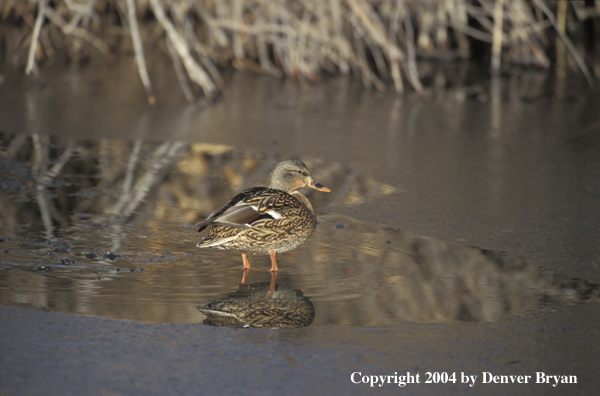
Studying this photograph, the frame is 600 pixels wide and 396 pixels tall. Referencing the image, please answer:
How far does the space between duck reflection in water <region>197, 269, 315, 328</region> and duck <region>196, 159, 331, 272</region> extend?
243 millimetres

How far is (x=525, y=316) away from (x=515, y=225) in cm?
144

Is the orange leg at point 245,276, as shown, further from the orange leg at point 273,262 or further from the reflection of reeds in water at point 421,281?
the reflection of reeds in water at point 421,281

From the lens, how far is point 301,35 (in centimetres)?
994

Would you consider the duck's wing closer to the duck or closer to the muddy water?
the duck

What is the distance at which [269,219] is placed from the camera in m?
3.84

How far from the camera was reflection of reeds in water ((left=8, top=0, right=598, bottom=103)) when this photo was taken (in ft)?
29.7

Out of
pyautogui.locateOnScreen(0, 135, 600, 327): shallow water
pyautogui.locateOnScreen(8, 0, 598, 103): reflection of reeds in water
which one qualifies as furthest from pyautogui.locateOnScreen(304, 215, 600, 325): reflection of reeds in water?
pyautogui.locateOnScreen(8, 0, 598, 103): reflection of reeds in water

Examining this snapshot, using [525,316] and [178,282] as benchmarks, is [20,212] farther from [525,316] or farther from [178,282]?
[525,316]

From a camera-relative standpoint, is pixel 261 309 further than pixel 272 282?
No

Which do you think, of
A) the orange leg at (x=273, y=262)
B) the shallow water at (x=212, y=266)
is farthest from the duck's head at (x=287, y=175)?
the orange leg at (x=273, y=262)

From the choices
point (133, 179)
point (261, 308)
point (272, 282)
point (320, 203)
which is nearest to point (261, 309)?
point (261, 308)
